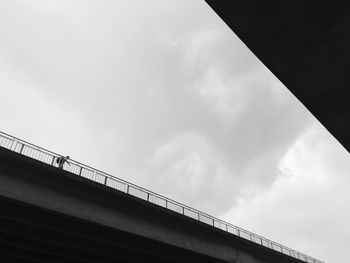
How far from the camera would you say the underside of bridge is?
892 cm

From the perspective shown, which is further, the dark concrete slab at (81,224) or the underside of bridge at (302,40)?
the dark concrete slab at (81,224)

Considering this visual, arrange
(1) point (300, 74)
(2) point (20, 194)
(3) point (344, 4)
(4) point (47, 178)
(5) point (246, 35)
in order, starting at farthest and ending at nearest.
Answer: (4) point (47, 178)
(2) point (20, 194)
(1) point (300, 74)
(5) point (246, 35)
(3) point (344, 4)

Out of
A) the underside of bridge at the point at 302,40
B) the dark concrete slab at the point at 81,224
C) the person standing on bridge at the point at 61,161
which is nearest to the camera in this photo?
the underside of bridge at the point at 302,40

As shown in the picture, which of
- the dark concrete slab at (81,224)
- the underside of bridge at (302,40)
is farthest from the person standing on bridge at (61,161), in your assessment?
the underside of bridge at (302,40)

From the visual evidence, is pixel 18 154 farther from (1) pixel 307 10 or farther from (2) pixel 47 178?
(1) pixel 307 10

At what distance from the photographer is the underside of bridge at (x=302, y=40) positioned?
8922 mm

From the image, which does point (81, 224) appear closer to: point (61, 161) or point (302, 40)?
point (61, 161)

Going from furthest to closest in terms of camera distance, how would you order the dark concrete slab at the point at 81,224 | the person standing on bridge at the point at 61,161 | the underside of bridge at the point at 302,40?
the person standing on bridge at the point at 61,161
the dark concrete slab at the point at 81,224
the underside of bridge at the point at 302,40

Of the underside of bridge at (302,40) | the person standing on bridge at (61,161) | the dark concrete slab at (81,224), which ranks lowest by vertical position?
the underside of bridge at (302,40)

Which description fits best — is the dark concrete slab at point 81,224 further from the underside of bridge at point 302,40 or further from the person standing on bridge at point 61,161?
the underside of bridge at point 302,40

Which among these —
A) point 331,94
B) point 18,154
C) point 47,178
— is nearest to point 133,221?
point 47,178

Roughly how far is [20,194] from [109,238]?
6.96 m

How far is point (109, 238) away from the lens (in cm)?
2294

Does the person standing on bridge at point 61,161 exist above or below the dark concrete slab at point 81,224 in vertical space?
above
